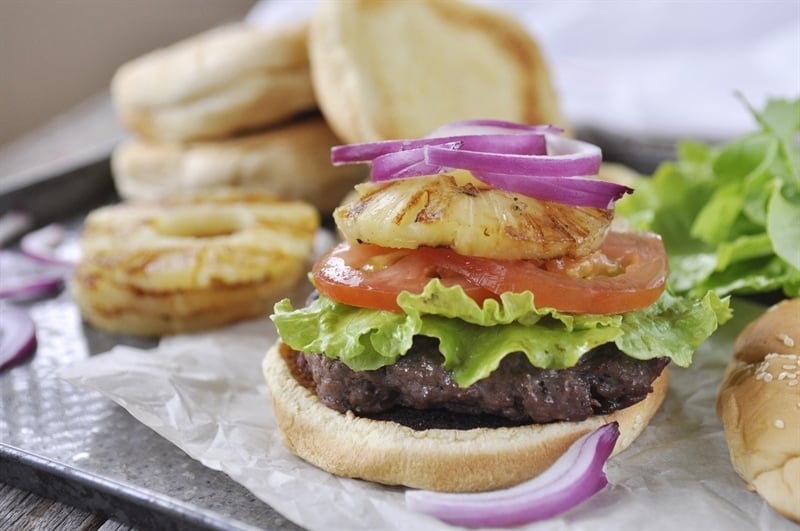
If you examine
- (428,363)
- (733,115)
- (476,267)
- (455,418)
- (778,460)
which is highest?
(476,267)

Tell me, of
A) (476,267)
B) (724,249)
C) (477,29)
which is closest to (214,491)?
(476,267)

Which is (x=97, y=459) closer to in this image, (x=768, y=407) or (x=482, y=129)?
(x=482, y=129)

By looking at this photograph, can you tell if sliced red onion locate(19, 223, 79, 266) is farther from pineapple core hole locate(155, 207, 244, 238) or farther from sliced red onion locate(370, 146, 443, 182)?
sliced red onion locate(370, 146, 443, 182)

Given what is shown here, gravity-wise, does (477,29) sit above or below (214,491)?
above

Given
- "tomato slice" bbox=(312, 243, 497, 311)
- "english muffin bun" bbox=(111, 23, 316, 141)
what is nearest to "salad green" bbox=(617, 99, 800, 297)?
"tomato slice" bbox=(312, 243, 497, 311)

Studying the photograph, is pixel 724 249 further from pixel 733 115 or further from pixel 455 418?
pixel 733 115

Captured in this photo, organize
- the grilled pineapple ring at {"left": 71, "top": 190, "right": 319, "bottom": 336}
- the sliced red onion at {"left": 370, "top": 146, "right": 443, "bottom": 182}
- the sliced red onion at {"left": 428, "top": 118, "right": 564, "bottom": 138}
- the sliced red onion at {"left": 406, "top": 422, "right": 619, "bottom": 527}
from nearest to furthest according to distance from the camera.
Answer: the sliced red onion at {"left": 406, "top": 422, "right": 619, "bottom": 527} < the sliced red onion at {"left": 370, "top": 146, "right": 443, "bottom": 182} < the sliced red onion at {"left": 428, "top": 118, "right": 564, "bottom": 138} < the grilled pineapple ring at {"left": 71, "top": 190, "right": 319, "bottom": 336}

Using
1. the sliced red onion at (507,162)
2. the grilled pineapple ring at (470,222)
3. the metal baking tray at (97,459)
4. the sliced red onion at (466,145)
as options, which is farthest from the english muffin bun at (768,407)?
the metal baking tray at (97,459)

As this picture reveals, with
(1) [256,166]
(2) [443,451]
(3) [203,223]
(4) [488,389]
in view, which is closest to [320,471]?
(2) [443,451]
